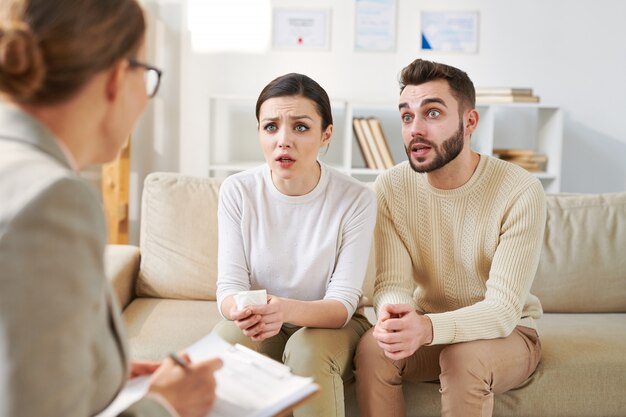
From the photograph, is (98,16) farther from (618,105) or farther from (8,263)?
(618,105)

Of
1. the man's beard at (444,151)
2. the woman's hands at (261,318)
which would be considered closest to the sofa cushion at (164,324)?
the woman's hands at (261,318)

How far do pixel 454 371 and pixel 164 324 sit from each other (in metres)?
0.88

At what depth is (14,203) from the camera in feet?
2.07

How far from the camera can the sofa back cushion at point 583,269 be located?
2.27m

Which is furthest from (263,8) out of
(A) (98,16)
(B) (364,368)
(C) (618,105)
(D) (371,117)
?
(A) (98,16)

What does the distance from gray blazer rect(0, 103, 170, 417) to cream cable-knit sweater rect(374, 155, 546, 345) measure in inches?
45.3

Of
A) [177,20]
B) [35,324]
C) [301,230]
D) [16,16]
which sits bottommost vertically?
[301,230]

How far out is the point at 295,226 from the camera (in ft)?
5.91

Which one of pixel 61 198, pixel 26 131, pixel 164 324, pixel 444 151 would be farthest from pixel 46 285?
pixel 164 324

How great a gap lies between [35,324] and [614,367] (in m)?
1.60

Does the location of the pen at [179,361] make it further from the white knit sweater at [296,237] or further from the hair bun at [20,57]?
the white knit sweater at [296,237]

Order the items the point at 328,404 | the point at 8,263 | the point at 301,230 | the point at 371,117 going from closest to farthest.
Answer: the point at 8,263, the point at 328,404, the point at 301,230, the point at 371,117

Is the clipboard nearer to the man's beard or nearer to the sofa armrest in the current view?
the man's beard

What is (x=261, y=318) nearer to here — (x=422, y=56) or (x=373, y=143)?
(x=373, y=143)
